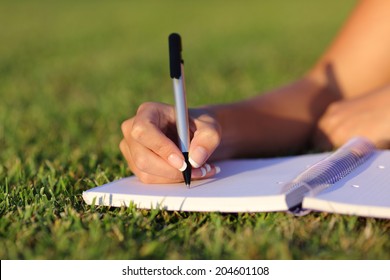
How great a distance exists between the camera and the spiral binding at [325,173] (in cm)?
159

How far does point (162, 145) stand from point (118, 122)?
1.45m

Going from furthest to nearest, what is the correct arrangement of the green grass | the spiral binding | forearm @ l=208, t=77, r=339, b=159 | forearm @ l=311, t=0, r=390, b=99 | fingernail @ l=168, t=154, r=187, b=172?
forearm @ l=311, t=0, r=390, b=99 → forearm @ l=208, t=77, r=339, b=159 → fingernail @ l=168, t=154, r=187, b=172 → the spiral binding → the green grass

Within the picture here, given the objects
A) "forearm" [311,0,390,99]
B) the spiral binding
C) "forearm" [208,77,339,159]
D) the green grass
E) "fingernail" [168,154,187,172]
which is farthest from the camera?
"forearm" [311,0,390,99]

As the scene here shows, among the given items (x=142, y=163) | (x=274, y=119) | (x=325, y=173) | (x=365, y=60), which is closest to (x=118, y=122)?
(x=274, y=119)

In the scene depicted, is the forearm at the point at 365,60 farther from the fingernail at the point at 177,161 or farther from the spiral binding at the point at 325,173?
the fingernail at the point at 177,161

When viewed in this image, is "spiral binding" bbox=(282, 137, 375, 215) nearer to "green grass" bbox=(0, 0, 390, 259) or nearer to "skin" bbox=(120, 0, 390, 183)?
"green grass" bbox=(0, 0, 390, 259)

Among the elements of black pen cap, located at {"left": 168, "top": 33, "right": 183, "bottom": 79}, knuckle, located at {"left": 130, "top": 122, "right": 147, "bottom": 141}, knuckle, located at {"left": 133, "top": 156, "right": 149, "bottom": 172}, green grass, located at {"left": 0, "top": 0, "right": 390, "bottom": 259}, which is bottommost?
green grass, located at {"left": 0, "top": 0, "right": 390, "bottom": 259}

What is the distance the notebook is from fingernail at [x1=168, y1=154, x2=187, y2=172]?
0.20 feet

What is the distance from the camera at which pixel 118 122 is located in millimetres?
3154

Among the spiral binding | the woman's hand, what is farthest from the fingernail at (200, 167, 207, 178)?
the spiral binding

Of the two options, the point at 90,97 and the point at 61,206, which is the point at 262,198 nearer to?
the point at 61,206

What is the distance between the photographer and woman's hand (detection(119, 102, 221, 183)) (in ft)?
5.68

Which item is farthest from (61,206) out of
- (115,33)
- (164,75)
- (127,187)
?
(115,33)

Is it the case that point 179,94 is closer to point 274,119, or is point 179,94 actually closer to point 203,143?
point 203,143
